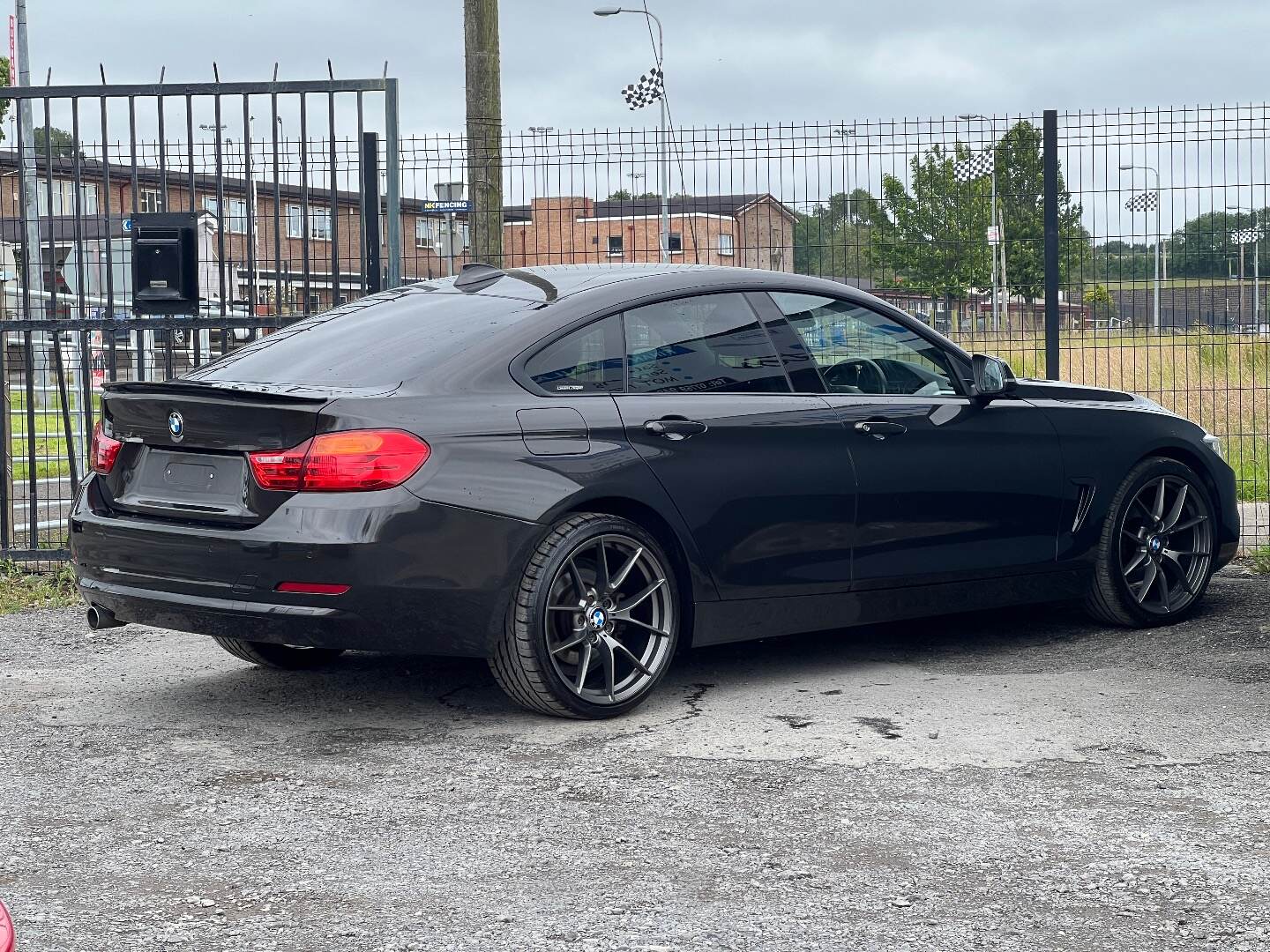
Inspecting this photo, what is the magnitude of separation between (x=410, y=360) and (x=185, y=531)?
0.92m

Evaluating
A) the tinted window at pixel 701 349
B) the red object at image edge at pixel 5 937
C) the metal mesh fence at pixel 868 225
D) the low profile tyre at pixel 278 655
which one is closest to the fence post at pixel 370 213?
the metal mesh fence at pixel 868 225

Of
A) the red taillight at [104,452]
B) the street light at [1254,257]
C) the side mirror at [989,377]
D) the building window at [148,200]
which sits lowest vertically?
the red taillight at [104,452]

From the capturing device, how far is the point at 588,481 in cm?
550

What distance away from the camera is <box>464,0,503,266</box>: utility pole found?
10312mm

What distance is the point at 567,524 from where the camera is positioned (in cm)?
548

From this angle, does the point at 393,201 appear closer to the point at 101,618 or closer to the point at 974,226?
the point at 974,226

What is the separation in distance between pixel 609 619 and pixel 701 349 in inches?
43.8

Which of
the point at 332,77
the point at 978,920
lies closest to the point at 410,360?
the point at 978,920

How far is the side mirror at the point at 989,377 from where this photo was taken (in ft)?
22.1

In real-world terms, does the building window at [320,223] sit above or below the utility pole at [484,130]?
below

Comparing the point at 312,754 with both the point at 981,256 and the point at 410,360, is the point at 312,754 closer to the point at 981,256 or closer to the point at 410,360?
the point at 410,360

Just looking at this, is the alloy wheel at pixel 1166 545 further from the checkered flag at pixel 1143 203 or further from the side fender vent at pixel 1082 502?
the checkered flag at pixel 1143 203

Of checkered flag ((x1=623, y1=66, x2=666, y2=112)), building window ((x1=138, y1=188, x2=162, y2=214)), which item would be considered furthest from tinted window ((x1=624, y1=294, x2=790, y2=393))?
checkered flag ((x1=623, y1=66, x2=666, y2=112))

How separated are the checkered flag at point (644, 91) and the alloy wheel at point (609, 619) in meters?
27.8
